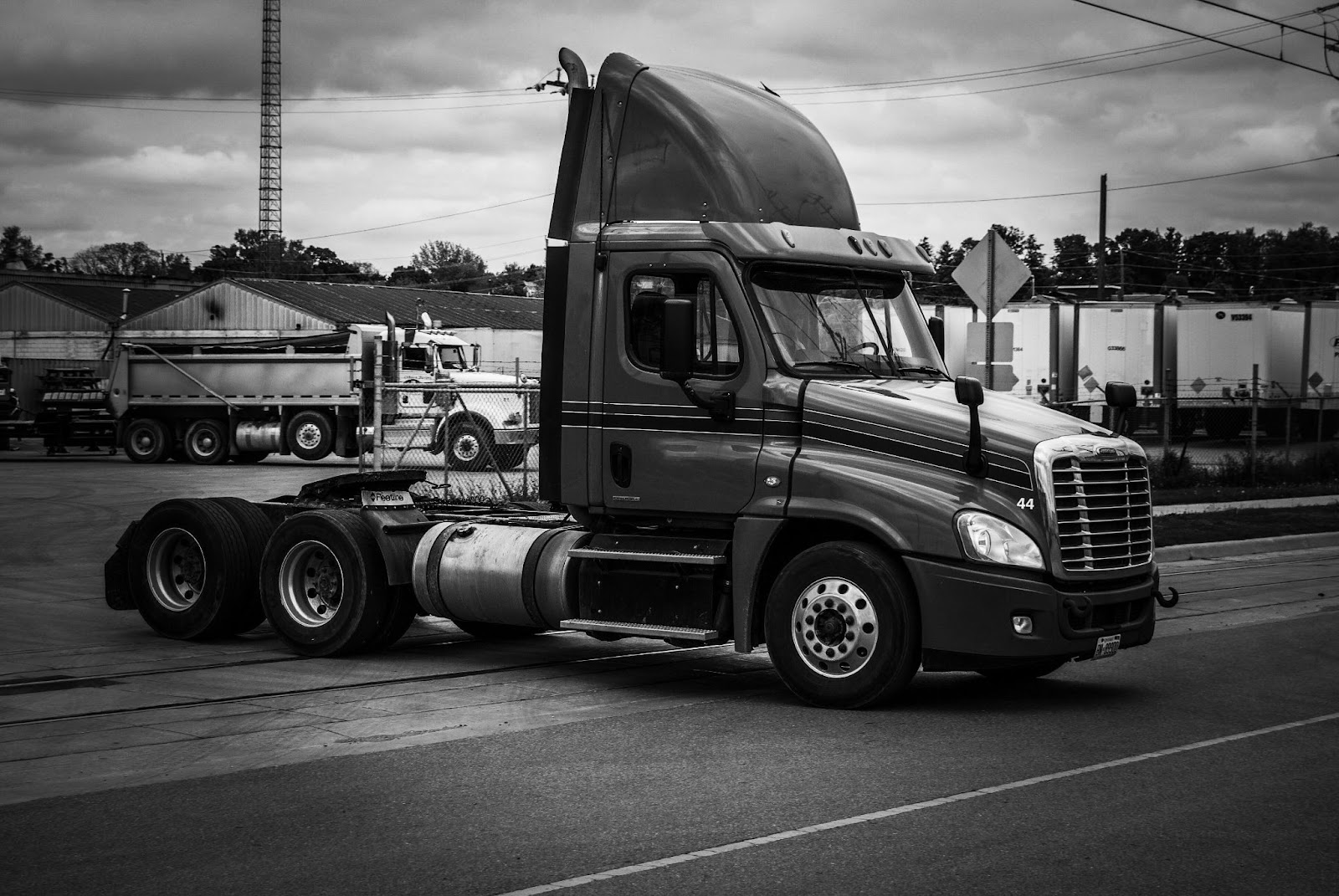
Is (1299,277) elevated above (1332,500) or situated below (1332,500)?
above

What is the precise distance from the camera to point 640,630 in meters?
9.56

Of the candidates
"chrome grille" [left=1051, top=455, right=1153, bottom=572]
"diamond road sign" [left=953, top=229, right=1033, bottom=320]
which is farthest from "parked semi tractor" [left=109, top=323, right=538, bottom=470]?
"chrome grille" [left=1051, top=455, right=1153, bottom=572]

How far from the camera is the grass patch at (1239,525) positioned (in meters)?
18.4

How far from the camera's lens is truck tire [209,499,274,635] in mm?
11641

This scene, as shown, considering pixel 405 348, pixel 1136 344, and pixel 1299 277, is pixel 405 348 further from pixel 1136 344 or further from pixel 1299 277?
pixel 1299 277

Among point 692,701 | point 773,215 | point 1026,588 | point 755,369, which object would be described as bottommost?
point 692,701

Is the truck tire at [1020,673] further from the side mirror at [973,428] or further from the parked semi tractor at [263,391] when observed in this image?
the parked semi tractor at [263,391]

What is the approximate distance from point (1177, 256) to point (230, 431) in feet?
314

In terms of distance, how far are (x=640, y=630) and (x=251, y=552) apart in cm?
369

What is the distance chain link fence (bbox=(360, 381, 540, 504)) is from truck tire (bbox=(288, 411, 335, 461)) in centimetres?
467

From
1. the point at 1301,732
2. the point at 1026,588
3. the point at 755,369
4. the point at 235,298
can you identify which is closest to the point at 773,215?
the point at 755,369

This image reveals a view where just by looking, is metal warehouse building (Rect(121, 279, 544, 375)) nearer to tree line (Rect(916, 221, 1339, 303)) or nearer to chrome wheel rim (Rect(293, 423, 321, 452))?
chrome wheel rim (Rect(293, 423, 321, 452))

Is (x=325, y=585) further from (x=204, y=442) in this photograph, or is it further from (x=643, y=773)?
(x=204, y=442)

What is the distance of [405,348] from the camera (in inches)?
1524
